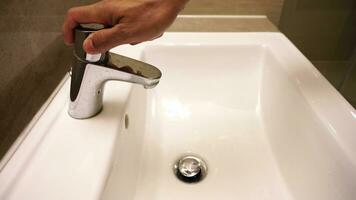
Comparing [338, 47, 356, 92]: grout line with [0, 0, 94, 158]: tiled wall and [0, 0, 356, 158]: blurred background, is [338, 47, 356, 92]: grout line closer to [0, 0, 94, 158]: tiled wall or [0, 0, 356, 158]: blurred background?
[0, 0, 356, 158]: blurred background

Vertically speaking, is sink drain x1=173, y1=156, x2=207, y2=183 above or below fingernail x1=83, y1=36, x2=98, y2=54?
below

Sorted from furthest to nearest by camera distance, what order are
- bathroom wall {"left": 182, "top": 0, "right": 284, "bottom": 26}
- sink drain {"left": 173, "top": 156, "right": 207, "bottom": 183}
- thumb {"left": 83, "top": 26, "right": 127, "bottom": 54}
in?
bathroom wall {"left": 182, "top": 0, "right": 284, "bottom": 26} → sink drain {"left": 173, "top": 156, "right": 207, "bottom": 183} → thumb {"left": 83, "top": 26, "right": 127, "bottom": 54}

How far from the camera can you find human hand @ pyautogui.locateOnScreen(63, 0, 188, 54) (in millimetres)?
286

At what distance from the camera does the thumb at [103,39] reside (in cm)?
28

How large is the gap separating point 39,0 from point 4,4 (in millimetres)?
74

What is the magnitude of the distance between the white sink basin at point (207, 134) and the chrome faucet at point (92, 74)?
0.08 feet

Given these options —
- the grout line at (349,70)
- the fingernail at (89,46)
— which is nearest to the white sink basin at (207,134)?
the fingernail at (89,46)

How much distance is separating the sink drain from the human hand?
243mm

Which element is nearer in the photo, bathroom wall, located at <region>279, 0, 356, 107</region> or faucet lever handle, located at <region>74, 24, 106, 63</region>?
faucet lever handle, located at <region>74, 24, 106, 63</region>

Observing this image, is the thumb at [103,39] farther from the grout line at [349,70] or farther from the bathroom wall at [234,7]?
the grout line at [349,70]

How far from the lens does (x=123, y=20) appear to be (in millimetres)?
293

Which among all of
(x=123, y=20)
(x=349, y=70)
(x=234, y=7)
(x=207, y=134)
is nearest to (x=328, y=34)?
(x=349, y=70)

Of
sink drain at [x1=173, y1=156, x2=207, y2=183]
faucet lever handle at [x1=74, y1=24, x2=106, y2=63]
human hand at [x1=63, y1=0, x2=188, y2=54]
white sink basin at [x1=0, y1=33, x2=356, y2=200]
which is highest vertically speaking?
human hand at [x1=63, y1=0, x2=188, y2=54]

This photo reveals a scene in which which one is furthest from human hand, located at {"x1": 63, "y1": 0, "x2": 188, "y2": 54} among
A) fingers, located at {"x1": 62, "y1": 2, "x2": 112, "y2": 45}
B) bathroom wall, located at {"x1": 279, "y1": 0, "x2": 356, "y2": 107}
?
bathroom wall, located at {"x1": 279, "y1": 0, "x2": 356, "y2": 107}
